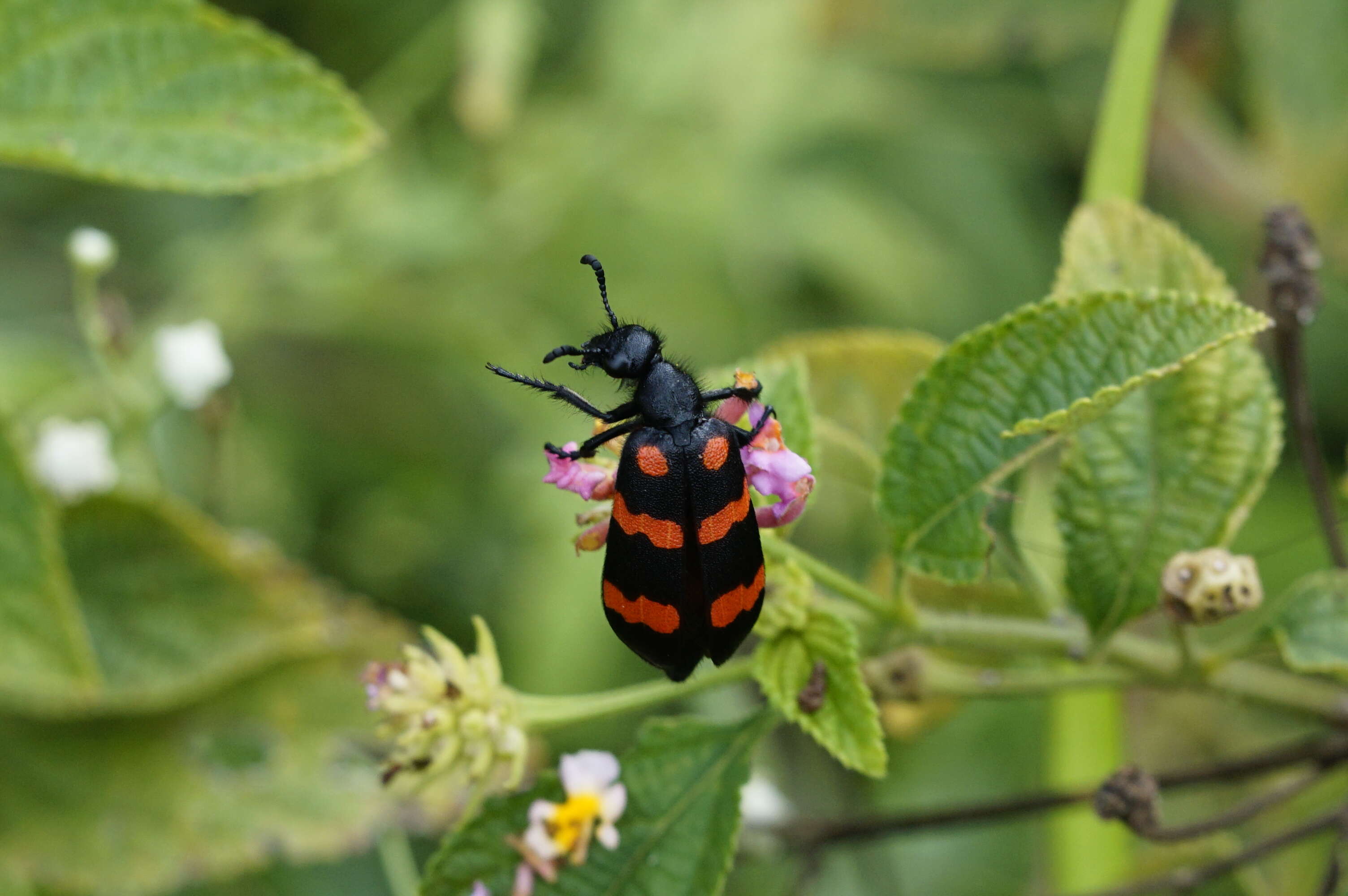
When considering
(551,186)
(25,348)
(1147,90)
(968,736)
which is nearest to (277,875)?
(25,348)

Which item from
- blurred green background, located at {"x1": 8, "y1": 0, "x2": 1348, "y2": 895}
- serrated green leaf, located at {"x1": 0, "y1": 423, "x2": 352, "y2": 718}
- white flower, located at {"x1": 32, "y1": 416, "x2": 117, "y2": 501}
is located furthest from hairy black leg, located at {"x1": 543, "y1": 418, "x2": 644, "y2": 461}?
blurred green background, located at {"x1": 8, "y1": 0, "x2": 1348, "y2": 895}

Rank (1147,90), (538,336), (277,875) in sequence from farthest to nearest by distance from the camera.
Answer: (538,336), (277,875), (1147,90)

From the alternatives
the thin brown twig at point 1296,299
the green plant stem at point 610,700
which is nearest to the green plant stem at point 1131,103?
the thin brown twig at point 1296,299

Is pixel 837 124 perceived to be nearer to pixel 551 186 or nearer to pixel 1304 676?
pixel 551 186

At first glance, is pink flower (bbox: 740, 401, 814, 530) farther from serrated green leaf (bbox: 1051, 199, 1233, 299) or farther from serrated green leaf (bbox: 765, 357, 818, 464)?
serrated green leaf (bbox: 1051, 199, 1233, 299)

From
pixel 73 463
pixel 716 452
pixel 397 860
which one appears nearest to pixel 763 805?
pixel 397 860

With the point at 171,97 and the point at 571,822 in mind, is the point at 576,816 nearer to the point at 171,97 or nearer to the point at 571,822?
the point at 571,822
